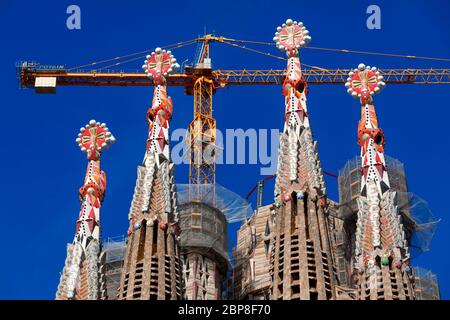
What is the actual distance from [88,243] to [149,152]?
569 centimetres

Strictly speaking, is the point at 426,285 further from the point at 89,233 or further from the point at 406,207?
the point at 89,233

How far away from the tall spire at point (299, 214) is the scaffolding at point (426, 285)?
1212 centimetres

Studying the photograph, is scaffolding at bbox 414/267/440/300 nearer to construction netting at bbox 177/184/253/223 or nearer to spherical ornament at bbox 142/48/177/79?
construction netting at bbox 177/184/253/223

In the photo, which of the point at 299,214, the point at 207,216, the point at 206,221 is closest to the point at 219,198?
the point at 207,216

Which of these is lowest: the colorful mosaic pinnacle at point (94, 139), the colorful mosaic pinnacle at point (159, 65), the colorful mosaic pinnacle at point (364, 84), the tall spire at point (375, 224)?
the tall spire at point (375, 224)

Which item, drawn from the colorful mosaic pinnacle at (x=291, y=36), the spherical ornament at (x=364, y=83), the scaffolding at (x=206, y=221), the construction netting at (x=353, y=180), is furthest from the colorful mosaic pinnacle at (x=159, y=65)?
the construction netting at (x=353, y=180)

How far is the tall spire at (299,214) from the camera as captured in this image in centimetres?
5000

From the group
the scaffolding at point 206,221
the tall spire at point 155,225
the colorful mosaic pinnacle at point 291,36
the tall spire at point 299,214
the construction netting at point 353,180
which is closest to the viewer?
the tall spire at point 299,214

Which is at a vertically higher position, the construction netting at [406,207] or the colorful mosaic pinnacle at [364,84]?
the colorful mosaic pinnacle at [364,84]

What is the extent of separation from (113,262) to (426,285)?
57.2 feet

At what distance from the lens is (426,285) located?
6606 centimetres

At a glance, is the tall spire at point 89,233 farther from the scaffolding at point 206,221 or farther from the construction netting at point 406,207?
the construction netting at point 406,207

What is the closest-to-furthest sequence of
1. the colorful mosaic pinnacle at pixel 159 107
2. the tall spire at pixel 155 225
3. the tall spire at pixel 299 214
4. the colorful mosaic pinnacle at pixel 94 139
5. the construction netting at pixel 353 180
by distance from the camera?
the tall spire at pixel 299 214 < the tall spire at pixel 155 225 < the colorful mosaic pinnacle at pixel 159 107 < the colorful mosaic pinnacle at pixel 94 139 < the construction netting at pixel 353 180
